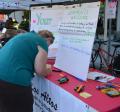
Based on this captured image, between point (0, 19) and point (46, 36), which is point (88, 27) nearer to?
point (46, 36)

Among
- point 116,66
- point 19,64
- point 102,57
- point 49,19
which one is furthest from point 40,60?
point 102,57

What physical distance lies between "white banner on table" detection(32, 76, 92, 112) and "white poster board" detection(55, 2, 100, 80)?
10.5 inches

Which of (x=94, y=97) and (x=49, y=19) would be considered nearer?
(x=94, y=97)

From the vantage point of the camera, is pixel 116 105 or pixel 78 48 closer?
pixel 116 105

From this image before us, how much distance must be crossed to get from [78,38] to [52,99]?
0.61m

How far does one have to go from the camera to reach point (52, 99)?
249 centimetres

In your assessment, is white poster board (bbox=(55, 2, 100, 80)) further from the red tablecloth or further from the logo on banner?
the logo on banner

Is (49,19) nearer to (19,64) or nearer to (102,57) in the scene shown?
(19,64)

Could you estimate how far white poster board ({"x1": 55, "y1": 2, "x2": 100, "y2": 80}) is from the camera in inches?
91.7

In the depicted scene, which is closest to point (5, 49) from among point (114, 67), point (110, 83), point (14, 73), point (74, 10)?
point (14, 73)

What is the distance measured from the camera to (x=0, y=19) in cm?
1192

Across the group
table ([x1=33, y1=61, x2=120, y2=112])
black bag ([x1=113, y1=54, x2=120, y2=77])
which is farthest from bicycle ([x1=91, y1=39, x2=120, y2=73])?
table ([x1=33, y1=61, x2=120, y2=112])

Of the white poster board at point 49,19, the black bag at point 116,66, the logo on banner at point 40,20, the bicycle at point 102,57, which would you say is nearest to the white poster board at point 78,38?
the white poster board at point 49,19

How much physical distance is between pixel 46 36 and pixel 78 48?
0.31 metres
